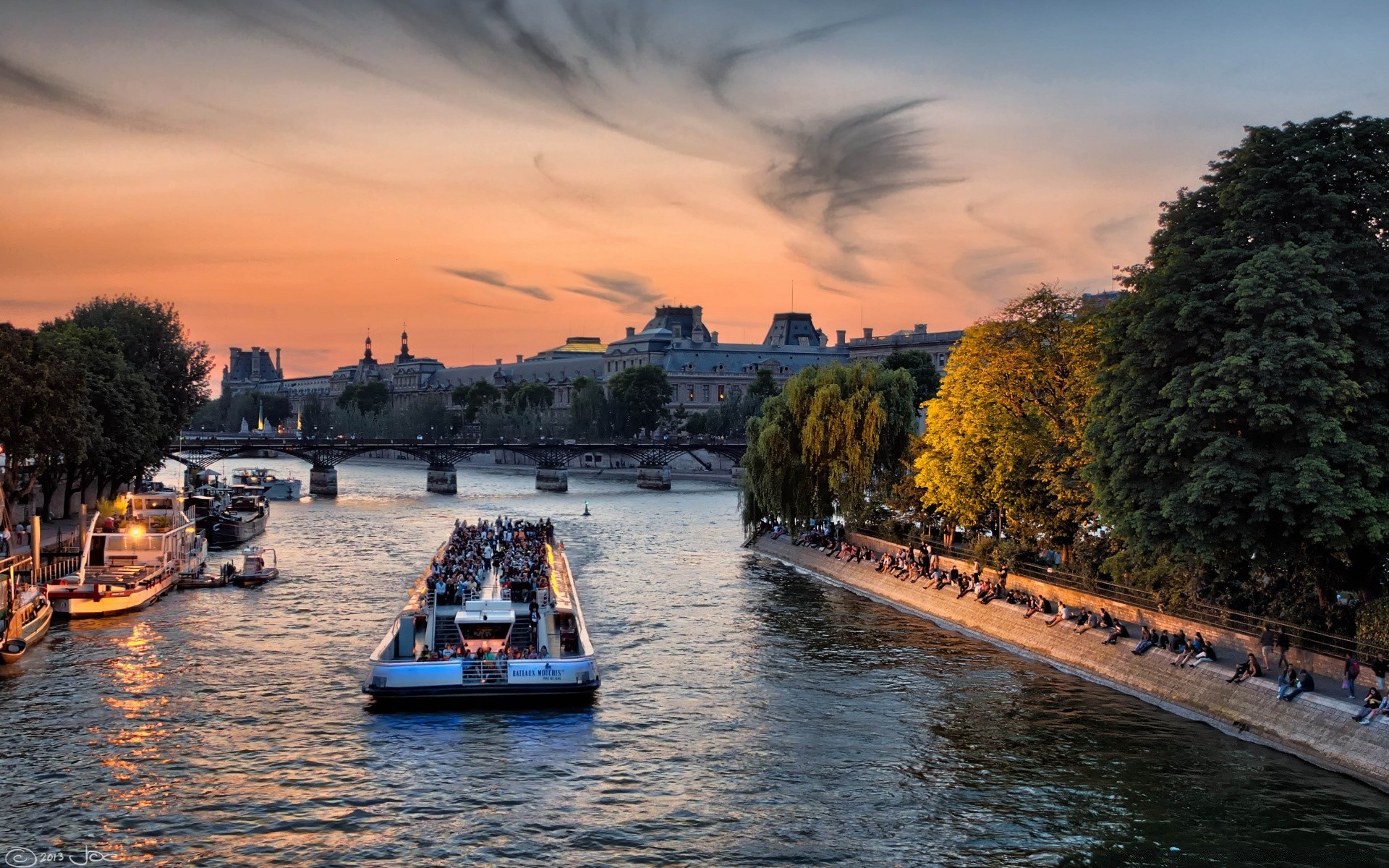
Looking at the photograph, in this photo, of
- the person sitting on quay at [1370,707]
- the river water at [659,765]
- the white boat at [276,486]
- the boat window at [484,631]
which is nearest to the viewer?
the river water at [659,765]

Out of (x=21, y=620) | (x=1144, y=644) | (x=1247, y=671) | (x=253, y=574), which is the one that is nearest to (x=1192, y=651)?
(x=1144, y=644)

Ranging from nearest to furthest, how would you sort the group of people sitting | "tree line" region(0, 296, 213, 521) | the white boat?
the group of people sitting → "tree line" region(0, 296, 213, 521) → the white boat

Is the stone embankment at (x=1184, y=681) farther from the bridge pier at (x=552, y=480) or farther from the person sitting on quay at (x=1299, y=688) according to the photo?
the bridge pier at (x=552, y=480)

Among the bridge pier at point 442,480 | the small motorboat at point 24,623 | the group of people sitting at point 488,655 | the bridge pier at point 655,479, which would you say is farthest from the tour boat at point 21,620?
the bridge pier at point 655,479

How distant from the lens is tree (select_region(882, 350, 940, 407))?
348 feet

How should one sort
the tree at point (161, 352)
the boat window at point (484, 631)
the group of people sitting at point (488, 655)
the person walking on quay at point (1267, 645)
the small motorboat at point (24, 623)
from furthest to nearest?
the tree at point (161, 352)
the small motorboat at point (24, 623)
the boat window at point (484, 631)
the group of people sitting at point (488, 655)
the person walking on quay at point (1267, 645)

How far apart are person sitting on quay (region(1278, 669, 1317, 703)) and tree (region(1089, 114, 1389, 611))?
3.37 meters

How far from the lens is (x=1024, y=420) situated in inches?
2040

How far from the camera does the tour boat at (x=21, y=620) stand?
141ft

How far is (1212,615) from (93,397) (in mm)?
66848

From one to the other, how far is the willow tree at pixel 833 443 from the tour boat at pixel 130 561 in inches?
1224

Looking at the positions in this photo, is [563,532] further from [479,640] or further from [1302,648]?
[1302,648]

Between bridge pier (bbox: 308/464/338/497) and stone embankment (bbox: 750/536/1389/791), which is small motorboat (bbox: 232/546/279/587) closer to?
stone embankment (bbox: 750/536/1389/791)

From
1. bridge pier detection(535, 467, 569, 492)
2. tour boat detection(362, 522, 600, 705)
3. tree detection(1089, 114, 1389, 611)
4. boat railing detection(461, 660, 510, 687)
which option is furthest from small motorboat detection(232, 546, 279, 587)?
bridge pier detection(535, 467, 569, 492)
